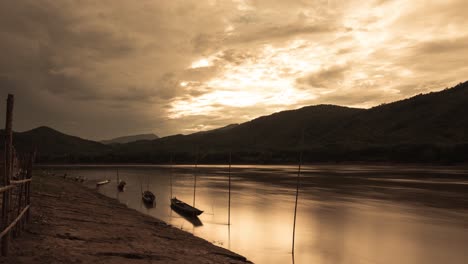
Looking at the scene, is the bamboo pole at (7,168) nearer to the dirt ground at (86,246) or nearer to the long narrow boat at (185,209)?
the dirt ground at (86,246)

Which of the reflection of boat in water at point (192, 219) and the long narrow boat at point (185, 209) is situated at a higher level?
the long narrow boat at point (185, 209)

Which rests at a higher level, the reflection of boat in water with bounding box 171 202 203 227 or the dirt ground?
the dirt ground

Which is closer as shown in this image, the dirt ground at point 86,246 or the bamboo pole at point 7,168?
the bamboo pole at point 7,168

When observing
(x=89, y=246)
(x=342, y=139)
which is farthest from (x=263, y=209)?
(x=342, y=139)

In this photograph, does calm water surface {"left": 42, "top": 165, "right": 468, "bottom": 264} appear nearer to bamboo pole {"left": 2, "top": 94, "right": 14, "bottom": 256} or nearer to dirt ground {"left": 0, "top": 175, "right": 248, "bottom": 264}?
dirt ground {"left": 0, "top": 175, "right": 248, "bottom": 264}

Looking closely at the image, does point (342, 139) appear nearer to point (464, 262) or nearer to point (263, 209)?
point (263, 209)

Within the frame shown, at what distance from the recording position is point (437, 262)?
813 inches

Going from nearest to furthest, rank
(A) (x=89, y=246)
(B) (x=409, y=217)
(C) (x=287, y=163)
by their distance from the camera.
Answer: (A) (x=89, y=246)
(B) (x=409, y=217)
(C) (x=287, y=163)

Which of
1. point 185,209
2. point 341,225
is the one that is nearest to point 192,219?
point 185,209

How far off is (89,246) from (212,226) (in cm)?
1763

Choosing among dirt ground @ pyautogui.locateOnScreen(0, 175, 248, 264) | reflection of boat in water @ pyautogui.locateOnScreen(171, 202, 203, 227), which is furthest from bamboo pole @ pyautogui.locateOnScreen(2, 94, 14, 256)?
reflection of boat in water @ pyautogui.locateOnScreen(171, 202, 203, 227)

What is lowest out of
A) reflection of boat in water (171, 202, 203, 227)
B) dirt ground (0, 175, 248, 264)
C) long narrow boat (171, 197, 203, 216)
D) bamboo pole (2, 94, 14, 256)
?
reflection of boat in water (171, 202, 203, 227)

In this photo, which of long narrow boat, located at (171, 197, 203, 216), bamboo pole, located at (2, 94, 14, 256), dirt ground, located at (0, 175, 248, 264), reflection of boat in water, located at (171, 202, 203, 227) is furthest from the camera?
long narrow boat, located at (171, 197, 203, 216)

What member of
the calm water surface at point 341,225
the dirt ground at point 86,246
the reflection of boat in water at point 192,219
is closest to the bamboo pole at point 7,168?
the dirt ground at point 86,246
